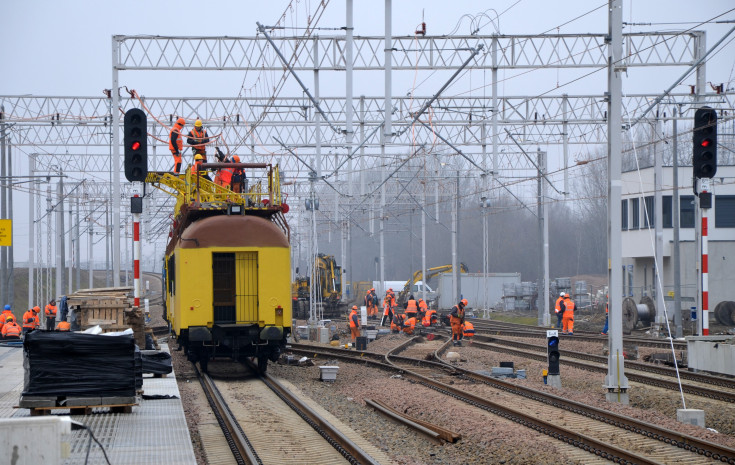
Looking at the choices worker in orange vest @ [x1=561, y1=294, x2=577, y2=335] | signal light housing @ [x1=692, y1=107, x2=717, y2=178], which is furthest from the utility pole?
worker in orange vest @ [x1=561, y1=294, x2=577, y2=335]

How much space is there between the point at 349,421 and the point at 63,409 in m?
→ 4.31

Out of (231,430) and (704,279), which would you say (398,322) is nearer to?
(704,279)

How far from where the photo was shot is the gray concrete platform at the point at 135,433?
8.56 meters

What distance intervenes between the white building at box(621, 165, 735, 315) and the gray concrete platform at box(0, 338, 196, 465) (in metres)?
27.5

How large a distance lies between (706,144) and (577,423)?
7396 mm

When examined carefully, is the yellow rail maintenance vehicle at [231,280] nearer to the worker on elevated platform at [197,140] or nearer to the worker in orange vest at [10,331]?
the worker on elevated platform at [197,140]

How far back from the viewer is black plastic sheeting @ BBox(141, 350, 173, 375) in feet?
45.6

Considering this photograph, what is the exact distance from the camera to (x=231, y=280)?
18.1m

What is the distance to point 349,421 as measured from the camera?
13117 millimetres

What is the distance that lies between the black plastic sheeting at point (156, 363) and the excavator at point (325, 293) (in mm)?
33127

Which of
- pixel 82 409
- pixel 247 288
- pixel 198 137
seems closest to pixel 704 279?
pixel 247 288

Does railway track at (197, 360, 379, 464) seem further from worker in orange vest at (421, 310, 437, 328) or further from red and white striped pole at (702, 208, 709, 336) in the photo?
worker in orange vest at (421, 310, 437, 328)

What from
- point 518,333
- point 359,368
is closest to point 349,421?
Answer: point 359,368

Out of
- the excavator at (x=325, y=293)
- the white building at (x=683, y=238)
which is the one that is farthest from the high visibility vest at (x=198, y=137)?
the excavator at (x=325, y=293)
